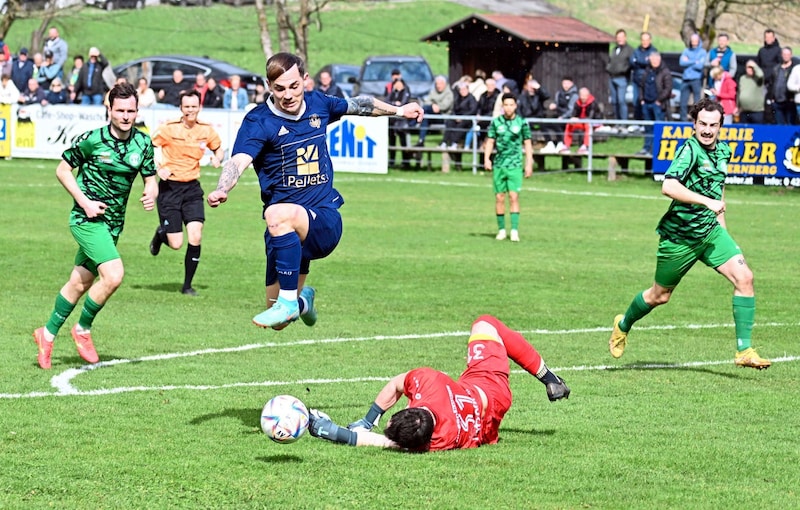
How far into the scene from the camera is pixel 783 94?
27.9 metres

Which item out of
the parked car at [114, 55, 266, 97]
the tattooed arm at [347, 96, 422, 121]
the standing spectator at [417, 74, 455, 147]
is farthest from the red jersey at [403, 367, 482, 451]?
the parked car at [114, 55, 266, 97]

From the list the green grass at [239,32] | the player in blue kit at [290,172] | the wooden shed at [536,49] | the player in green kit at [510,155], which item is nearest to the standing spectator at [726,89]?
the player in green kit at [510,155]

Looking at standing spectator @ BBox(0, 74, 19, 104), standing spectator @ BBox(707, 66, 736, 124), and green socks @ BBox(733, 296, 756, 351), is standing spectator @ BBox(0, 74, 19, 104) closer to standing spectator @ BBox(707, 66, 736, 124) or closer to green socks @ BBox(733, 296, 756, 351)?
standing spectator @ BBox(707, 66, 736, 124)

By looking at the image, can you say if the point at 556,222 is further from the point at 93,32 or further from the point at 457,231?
the point at 93,32

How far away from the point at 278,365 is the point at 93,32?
6125 cm

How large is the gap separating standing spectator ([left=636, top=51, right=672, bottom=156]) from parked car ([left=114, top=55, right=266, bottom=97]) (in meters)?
13.5

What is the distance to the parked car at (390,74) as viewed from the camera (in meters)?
39.7

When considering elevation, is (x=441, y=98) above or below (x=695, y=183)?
below

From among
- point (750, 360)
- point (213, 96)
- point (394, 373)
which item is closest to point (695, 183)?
point (750, 360)

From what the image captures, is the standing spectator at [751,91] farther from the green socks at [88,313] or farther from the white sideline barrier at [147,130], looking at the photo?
the green socks at [88,313]

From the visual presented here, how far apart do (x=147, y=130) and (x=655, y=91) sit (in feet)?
37.1

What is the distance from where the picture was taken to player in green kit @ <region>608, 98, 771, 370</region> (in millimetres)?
10453

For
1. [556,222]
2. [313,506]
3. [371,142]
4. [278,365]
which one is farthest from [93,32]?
[313,506]

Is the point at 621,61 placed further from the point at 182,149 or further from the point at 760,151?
the point at 182,149
